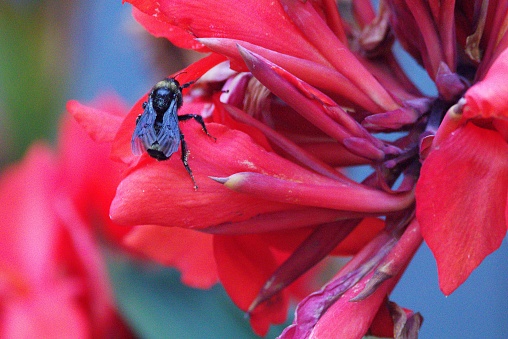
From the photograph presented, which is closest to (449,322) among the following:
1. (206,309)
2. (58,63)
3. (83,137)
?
(206,309)

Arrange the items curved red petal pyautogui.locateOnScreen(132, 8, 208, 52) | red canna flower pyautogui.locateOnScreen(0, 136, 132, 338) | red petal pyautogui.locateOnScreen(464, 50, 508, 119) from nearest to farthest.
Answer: red petal pyautogui.locateOnScreen(464, 50, 508, 119) < curved red petal pyautogui.locateOnScreen(132, 8, 208, 52) < red canna flower pyautogui.locateOnScreen(0, 136, 132, 338)

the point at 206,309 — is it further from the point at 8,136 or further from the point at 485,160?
the point at 8,136

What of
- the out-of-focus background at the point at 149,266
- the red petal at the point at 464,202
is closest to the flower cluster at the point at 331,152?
the red petal at the point at 464,202

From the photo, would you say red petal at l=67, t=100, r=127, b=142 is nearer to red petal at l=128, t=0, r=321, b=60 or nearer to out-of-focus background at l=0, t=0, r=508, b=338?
red petal at l=128, t=0, r=321, b=60

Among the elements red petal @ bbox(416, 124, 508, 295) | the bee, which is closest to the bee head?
the bee

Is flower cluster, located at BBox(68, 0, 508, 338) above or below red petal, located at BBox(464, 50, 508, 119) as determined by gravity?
below

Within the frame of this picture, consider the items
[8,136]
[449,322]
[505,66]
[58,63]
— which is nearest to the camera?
[505,66]

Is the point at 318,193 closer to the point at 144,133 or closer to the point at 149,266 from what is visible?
the point at 144,133

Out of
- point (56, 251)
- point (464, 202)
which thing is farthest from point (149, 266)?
point (464, 202)
